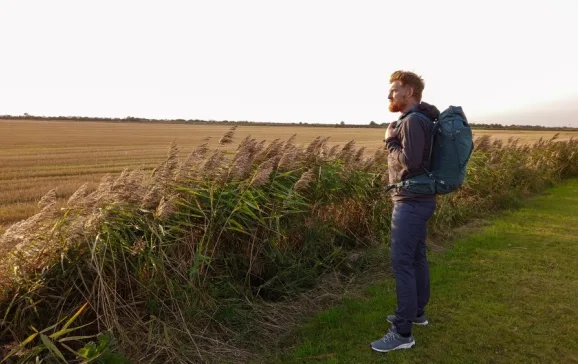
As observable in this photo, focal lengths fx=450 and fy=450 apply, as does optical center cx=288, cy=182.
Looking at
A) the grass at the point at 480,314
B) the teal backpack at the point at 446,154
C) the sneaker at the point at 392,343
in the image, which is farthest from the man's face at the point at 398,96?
the grass at the point at 480,314

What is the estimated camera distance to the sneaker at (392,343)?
388 centimetres

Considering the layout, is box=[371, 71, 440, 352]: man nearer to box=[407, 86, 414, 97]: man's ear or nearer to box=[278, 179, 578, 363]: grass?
box=[407, 86, 414, 97]: man's ear

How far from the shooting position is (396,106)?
3895 mm

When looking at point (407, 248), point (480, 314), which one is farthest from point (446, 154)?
point (480, 314)

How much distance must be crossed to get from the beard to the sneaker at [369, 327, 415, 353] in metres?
1.95

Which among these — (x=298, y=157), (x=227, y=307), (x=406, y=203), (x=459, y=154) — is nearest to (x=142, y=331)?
(x=227, y=307)

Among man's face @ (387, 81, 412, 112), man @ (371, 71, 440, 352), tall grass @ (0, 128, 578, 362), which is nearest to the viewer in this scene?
tall grass @ (0, 128, 578, 362)

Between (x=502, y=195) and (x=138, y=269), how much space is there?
9.56m

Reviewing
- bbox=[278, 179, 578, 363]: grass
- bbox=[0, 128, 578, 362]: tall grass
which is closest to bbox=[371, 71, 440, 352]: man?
bbox=[278, 179, 578, 363]: grass

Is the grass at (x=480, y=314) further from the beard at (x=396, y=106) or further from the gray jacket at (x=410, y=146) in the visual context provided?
the beard at (x=396, y=106)

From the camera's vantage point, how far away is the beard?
12.7 feet

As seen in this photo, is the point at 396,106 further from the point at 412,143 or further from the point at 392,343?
the point at 392,343

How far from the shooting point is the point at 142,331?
3721 millimetres

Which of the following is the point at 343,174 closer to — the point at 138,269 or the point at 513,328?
the point at 513,328
